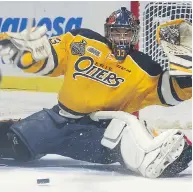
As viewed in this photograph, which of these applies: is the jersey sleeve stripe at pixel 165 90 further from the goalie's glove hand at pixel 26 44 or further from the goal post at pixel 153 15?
the goalie's glove hand at pixel 26 44

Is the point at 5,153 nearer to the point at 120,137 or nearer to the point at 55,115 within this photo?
the point at 55,115

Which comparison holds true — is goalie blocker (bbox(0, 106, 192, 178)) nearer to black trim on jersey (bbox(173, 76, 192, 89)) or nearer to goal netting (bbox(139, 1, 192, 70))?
black trim on jersey (bbox(173, 76, 192, 89))

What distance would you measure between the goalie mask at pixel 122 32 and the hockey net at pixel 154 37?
173 millimetres

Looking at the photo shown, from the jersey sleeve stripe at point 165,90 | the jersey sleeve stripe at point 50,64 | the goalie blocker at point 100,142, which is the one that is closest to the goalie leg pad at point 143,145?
the goalie blocker at point 100,142

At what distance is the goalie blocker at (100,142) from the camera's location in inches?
72.9

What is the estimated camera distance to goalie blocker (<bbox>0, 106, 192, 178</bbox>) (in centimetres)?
185

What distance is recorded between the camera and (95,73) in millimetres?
1977

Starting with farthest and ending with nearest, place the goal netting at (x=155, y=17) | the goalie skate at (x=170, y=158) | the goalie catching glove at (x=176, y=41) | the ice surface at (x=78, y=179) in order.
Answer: the goal netting at (x=155, y=17) → the goalie catching glove at (x=176, y=41) → the goalie skate at (x=170, y=158) → the ice surface at (x=78, y=179)

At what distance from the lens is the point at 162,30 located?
198cm

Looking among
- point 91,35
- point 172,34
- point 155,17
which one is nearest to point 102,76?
point 91,35

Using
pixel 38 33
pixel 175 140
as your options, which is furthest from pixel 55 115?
pixel 175 140

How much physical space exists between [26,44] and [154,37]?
449mm

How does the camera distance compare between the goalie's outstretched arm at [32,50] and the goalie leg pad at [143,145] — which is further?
the goalie's outstretched arm at [32,50]

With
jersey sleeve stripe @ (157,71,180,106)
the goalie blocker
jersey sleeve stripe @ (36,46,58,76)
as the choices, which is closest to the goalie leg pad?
the goalie blocker
